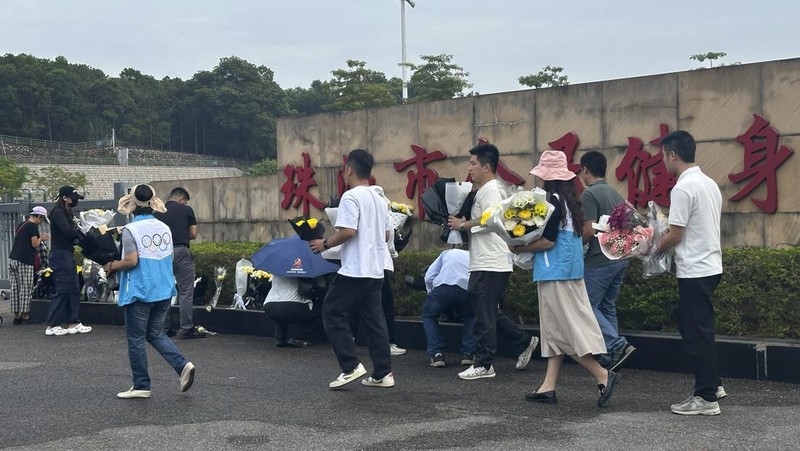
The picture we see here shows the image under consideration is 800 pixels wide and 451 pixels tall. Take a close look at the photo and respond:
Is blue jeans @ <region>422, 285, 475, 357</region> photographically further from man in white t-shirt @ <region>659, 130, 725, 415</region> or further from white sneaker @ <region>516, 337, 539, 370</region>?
man in white t-shirt @ <region>659, 130, 725, 415</region>

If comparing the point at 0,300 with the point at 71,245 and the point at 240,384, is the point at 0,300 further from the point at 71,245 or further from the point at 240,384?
the point at 240,384

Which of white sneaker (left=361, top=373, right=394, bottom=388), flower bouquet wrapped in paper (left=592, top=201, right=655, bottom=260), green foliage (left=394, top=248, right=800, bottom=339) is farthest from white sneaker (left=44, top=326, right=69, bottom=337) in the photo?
flower bouquet wrapped in paper (left=592, top=201, right=655, bottom=260)

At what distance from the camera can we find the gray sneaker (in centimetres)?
590

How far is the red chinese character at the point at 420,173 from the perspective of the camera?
11.8 meters

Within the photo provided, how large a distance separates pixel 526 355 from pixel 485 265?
3.41ft

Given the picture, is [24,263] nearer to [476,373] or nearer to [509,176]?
[509,176]

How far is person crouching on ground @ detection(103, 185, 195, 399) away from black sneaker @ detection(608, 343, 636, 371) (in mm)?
3164

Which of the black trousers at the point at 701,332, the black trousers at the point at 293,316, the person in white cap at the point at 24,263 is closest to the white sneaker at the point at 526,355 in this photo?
the black trousers at the point at 701,332

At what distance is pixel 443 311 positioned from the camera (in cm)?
839

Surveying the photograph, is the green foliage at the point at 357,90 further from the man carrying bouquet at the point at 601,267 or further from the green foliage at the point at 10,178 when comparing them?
the man carrying bouquet at the point at 601,267

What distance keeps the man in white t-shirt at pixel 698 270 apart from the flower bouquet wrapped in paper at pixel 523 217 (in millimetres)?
811

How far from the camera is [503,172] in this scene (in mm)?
11039

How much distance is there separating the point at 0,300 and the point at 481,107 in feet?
33.1

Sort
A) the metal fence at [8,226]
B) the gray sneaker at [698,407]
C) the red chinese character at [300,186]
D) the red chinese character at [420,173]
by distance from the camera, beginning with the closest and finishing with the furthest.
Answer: the gray sneaker at [698,407] < the red chinese character at [420,173] < the red chinese character at [300,186] < the metal fence at [8,226]
